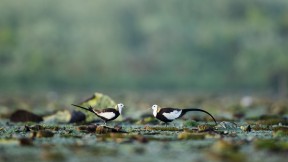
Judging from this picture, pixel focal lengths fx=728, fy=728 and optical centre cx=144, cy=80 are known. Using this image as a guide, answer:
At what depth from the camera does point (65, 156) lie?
297 inches

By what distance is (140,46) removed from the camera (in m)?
52.7

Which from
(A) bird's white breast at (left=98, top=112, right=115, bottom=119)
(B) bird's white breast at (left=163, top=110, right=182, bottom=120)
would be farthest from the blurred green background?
(A) bird's white breast at (left=98, top=112, right=115, bottom=119)

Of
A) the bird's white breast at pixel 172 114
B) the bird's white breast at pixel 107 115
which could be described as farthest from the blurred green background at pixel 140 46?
the bird's white breast at pixel 107 115

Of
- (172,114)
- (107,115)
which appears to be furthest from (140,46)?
(172,114)

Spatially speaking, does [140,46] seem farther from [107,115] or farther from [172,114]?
[172,114]

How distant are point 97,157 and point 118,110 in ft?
13.0

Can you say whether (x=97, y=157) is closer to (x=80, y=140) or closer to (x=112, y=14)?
(x=80, y=140)

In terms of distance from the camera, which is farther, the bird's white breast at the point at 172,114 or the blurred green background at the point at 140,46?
the blurred green background at the point at 140,46

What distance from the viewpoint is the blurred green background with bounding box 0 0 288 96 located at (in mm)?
46000

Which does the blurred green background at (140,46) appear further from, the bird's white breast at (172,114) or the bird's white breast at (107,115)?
the bird's white breast at (107,115)

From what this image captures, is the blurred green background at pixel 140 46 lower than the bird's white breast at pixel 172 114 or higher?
higher

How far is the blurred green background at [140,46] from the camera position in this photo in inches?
1811

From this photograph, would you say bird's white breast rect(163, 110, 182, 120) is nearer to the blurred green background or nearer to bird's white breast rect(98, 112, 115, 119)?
bird's white breast rect(98, 112, 115, 119)

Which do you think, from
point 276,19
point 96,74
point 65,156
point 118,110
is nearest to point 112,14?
point 96,74
